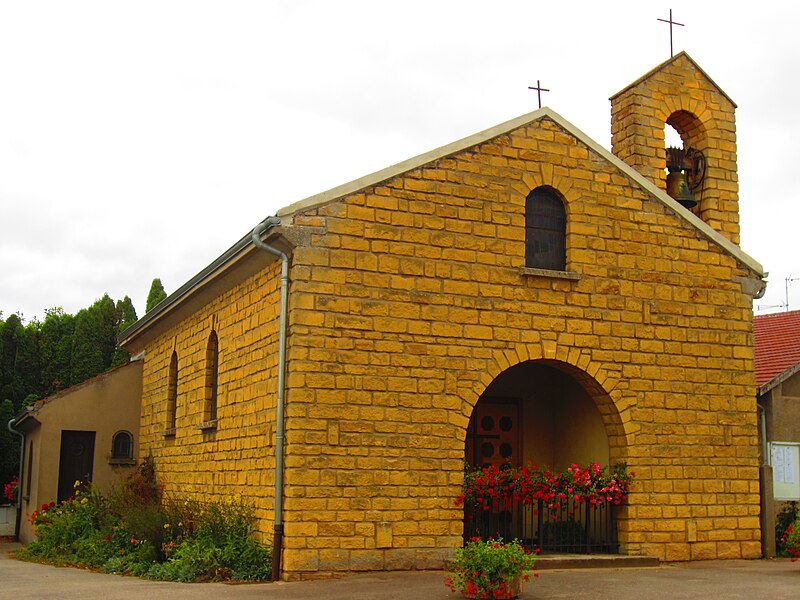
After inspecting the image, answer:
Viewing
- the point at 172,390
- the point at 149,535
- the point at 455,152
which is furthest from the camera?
the point at 172,390

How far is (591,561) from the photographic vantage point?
1336 centimetres

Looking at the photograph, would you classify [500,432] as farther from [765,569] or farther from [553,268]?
[765,569]

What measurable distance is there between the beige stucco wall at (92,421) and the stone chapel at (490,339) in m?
4.65

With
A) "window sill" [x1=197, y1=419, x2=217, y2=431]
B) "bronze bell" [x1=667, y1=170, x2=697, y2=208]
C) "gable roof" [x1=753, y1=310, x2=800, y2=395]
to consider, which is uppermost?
"bronze bell" [x1=667, y1=170, x2=697, y2=208]

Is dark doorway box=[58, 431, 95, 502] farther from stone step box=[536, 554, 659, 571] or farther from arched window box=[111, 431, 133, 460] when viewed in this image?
stone step box=[536, 554, 659, 571]

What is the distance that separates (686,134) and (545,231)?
4223 mm

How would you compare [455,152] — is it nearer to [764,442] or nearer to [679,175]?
[679,175]

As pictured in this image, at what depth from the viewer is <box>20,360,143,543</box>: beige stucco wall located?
66.9 feet

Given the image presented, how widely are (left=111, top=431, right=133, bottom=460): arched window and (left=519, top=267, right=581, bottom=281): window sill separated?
10.7m

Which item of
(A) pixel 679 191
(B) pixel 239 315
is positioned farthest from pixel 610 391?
(B) pixel 239 315

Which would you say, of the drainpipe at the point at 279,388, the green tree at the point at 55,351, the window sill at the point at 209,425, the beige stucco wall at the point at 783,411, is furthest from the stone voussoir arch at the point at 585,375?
the green tree at the point at 55,351

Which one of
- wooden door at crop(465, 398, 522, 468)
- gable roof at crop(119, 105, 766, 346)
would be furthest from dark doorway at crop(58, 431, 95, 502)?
wooden door at crop(465, 398, 522, 468)

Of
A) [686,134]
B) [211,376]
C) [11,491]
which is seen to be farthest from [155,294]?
[686,134]

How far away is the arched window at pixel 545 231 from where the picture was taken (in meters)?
14.2
